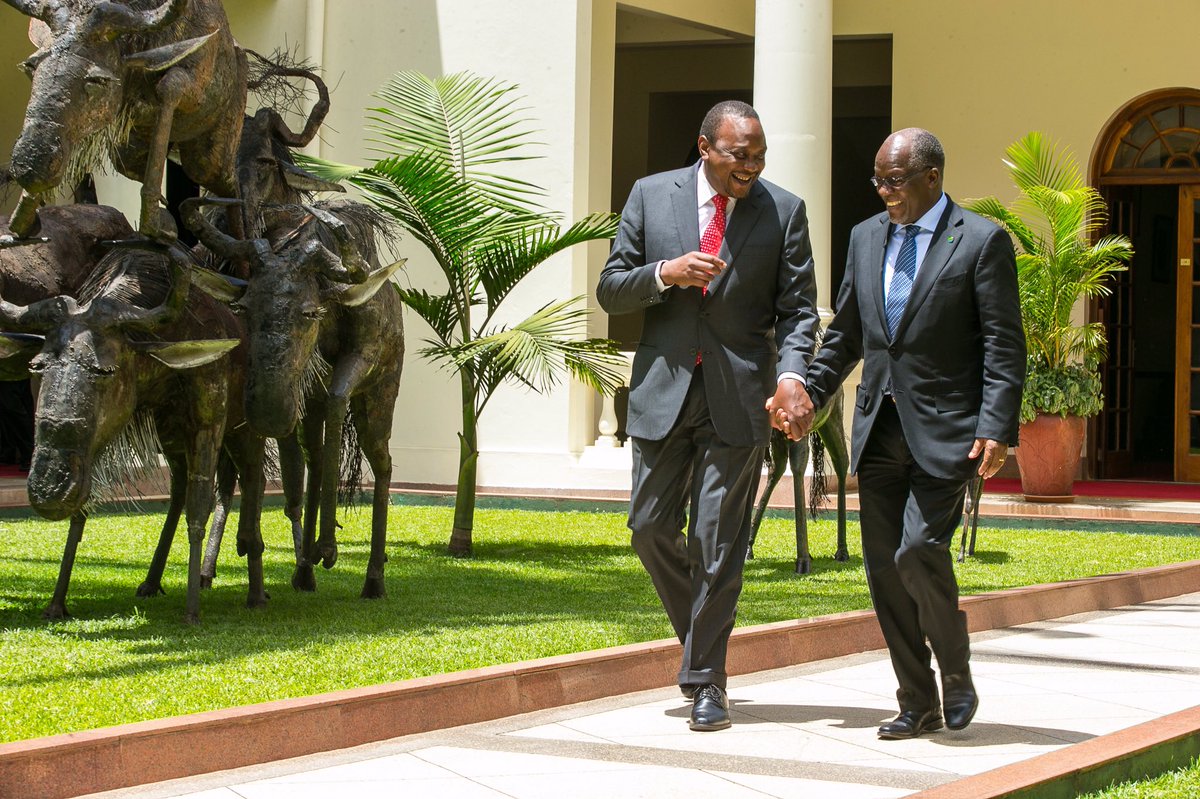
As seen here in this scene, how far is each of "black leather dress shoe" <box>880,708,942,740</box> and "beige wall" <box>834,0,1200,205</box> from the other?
45.1 feet

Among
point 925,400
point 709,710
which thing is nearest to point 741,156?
point 925,400

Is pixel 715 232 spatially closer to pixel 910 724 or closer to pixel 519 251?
pixel 910 724

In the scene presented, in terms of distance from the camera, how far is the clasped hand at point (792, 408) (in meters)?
5.24

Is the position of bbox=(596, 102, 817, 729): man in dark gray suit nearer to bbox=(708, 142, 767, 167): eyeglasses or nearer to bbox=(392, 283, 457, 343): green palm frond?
bbox=(708, 142, 767, 167): eyeglasses

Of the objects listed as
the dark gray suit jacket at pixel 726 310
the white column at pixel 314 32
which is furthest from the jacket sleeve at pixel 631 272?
the white column at pixel 314 32

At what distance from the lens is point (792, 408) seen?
5.25 metres

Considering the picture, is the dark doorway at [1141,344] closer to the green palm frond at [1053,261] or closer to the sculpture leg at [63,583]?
the green palm frond at [1053,261]

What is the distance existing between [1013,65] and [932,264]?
45.4 ft

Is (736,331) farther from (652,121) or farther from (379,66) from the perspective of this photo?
(652,121)

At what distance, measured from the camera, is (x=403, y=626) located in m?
7.17

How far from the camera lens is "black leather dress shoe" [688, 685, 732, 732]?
533cm

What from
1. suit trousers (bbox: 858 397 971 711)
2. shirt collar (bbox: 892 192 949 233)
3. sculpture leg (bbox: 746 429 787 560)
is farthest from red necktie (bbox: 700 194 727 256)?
sculpture leg (bbox: 746 429 787 560)

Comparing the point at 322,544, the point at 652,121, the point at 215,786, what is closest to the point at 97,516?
the point at 322,544

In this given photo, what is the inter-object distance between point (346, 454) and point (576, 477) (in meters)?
5.54
